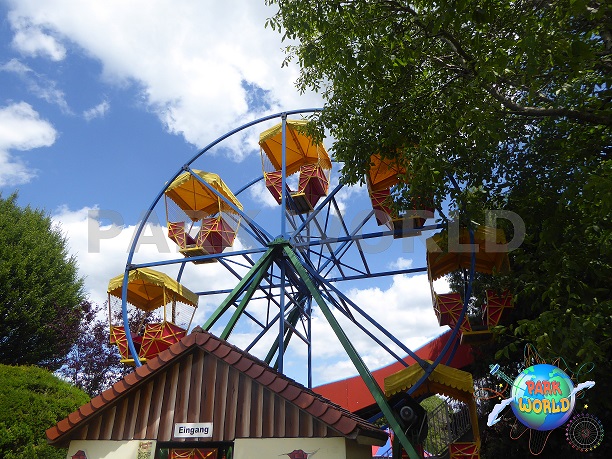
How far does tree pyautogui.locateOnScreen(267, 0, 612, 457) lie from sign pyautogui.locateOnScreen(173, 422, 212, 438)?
4639 millimetres

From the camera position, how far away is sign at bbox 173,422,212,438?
749 cm

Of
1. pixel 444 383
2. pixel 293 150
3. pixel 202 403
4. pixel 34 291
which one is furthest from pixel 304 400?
pixel 34 291

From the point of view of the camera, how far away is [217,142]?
14891 mm

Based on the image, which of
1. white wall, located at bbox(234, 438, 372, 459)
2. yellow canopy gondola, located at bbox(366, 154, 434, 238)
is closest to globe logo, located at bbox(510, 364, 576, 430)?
white wall, located at bbox(234, 438, 372, 459)

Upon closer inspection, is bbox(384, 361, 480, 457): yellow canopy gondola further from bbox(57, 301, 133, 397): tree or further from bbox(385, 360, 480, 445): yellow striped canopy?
bbox(57, 301, 133, 397): tree

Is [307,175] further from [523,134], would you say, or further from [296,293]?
[523,134]

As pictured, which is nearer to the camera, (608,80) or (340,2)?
(608,80)

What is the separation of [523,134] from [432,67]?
7.15 ft

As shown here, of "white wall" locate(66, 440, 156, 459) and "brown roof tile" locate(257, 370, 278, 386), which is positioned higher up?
"brown roof tile" locate(257, 370, 278, 386)

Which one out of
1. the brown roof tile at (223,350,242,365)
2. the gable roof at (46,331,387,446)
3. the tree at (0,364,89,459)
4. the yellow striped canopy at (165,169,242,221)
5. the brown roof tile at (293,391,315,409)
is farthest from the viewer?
the yellow striped canopy at (165,169,242,221)

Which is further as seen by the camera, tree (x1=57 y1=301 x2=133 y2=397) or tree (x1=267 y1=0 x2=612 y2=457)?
tree (x1=57 y1=301 x2=133 y2=397)

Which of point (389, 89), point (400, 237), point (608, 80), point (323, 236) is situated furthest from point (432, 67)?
point (323, 236)

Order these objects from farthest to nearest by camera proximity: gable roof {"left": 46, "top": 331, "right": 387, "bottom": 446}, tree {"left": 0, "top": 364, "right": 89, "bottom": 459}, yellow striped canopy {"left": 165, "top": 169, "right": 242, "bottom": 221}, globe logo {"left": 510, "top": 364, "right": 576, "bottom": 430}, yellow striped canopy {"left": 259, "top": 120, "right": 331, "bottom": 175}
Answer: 1. yellow striped canopy {"left": 165, "top": 169, "right": 242, "bottom": 221}
2. yellow striped canopy {"left": 259, "top": 120, "right": 331, "bottom": 175}
3. tree {"left": 0, "top": 364, "right": 89, "bottom": 459}
4. gable roof {"left": 46, "top": 331, "right": 387, "bottom": 446}
5. globe logo {"left": 510, "top": 364, "right": 576, "bottom": 430}

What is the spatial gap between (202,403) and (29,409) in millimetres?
7306
